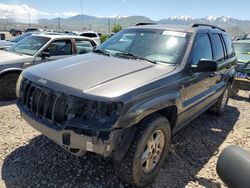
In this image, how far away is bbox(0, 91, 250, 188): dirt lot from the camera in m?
3.31

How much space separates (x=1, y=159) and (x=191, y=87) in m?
2.85

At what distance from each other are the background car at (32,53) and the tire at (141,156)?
4.12 metres

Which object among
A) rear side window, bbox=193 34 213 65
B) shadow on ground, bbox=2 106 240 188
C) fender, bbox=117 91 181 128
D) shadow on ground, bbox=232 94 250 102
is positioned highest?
rear side window, bbox=193 34 213 65

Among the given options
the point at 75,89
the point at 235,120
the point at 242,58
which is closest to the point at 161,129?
the point at 75,89

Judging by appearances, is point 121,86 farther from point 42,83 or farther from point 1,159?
point 1,159

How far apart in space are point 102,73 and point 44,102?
75cm

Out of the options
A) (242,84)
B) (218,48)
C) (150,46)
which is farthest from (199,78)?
(242,84)

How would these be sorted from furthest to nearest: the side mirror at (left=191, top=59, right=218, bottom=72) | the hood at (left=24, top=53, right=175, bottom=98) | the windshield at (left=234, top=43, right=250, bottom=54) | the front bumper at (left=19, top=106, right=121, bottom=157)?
1. the windshield at (left=234, top=43, right=250, bottom=54)
2. the side mirror at (left=191, top=59, right=218, bottom=72)
3. the hood at (left=24, top=53, right=175, bottom=98)
4. the front bumper at (left=19, top=106, right=121, bottom=157)

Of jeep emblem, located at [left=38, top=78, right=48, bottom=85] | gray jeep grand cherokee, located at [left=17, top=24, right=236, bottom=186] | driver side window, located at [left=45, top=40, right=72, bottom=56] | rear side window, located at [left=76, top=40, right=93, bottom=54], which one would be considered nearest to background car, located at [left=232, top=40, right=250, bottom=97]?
gray jeep grand cherokee, located at [left=17, top=24, right=236, bottom=186]

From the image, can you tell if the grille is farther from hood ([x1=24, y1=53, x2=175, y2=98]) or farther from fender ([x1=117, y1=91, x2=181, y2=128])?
fender ([x1=117, y1=91, x2=181, y2=128])

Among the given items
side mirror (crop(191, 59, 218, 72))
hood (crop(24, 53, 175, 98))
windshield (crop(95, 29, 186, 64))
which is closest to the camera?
hood (crop(24, 53, 175, 98))

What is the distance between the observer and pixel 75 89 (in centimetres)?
282

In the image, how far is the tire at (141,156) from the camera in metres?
2.92

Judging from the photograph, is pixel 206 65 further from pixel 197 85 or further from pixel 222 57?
pixel 222 57
